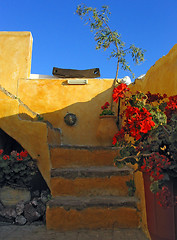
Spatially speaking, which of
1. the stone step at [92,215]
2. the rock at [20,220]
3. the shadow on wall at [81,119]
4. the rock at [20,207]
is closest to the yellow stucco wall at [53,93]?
the shadow on wall at [81,119]

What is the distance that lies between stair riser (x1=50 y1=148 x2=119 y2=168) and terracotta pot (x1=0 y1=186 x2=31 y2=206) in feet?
1.82

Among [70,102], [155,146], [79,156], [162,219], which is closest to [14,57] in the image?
[70,102]

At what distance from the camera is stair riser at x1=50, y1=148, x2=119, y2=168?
9.23 ft

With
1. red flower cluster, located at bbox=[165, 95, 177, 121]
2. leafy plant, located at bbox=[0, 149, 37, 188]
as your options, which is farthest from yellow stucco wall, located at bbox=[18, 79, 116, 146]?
red flower cluster, located at bbox=[165, 95, 177, 121]

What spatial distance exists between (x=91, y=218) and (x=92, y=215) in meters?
0.04

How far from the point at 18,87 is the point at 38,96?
1.72 feet

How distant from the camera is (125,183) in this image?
8.00ft

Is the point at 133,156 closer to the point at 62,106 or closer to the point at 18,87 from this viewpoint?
the point at 62,106

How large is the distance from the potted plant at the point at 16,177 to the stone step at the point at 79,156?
0.42 meters

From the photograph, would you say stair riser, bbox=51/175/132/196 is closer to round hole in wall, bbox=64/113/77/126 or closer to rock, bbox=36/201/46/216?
rock, bbox=36/201/46/216

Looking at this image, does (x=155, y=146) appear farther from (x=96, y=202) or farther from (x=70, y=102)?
(x=70, y=102)

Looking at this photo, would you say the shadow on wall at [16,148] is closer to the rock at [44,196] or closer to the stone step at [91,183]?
the rock at [44,196]

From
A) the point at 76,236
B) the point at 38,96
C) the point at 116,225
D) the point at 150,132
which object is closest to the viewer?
the point at 150,132

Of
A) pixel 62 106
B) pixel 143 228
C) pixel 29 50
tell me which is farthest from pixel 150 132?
pixel 29 50
